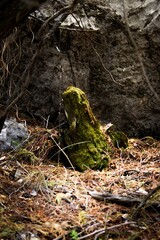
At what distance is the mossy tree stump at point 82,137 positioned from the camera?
3.24 metres

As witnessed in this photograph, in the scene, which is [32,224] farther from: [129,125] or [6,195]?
[129,125]

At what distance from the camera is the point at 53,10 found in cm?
409

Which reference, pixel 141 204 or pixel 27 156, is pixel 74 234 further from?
pixel 27 156

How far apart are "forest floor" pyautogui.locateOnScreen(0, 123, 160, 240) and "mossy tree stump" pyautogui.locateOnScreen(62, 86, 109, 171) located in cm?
11

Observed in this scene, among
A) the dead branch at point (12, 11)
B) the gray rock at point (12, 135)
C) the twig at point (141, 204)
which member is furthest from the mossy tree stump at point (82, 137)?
the dead branch at point (12, 11)

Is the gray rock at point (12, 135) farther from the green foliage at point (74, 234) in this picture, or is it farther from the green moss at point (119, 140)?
the green foliage at point (74, 234)

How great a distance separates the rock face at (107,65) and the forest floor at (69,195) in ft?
2.26

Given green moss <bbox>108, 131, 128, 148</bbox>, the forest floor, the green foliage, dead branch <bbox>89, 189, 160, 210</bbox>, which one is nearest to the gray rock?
the forest floor

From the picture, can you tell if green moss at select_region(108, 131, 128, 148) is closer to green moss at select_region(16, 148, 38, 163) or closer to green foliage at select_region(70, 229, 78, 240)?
green moss at select_region(16, 148, 38, 163)

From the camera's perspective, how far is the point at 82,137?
3359 mm

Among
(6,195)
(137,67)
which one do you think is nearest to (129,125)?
(137,67)

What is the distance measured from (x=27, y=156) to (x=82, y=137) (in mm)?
532

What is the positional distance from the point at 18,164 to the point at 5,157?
188 mm

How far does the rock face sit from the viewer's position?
4.12 m
